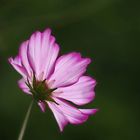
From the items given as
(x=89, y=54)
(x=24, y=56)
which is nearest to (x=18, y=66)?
(x=24, y=56)

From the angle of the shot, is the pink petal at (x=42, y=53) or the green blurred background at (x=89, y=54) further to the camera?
the green blurred background at (x=89, y=54)

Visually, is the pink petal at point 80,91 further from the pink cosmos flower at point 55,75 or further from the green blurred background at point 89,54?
the green blurred background at point 89,54

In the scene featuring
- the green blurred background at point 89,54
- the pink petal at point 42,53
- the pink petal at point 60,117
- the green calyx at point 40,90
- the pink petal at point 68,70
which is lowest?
the green blurred background at point 89,54

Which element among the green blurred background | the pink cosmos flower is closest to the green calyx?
the pink cosmos flower

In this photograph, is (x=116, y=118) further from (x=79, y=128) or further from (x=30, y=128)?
(x=30, y=128)

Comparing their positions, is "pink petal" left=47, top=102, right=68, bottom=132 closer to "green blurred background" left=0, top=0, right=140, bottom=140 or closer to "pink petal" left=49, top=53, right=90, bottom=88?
"pink petal" left=49, top=53, right=90, bottom=88

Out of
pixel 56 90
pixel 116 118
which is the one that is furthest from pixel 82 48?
pixel 56 90

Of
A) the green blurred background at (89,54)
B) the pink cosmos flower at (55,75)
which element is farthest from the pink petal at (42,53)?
the green blurred background at (89,54)

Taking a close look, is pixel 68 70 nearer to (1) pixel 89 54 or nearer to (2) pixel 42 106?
(2) pixel 42 106

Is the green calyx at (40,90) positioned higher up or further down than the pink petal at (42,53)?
further down
